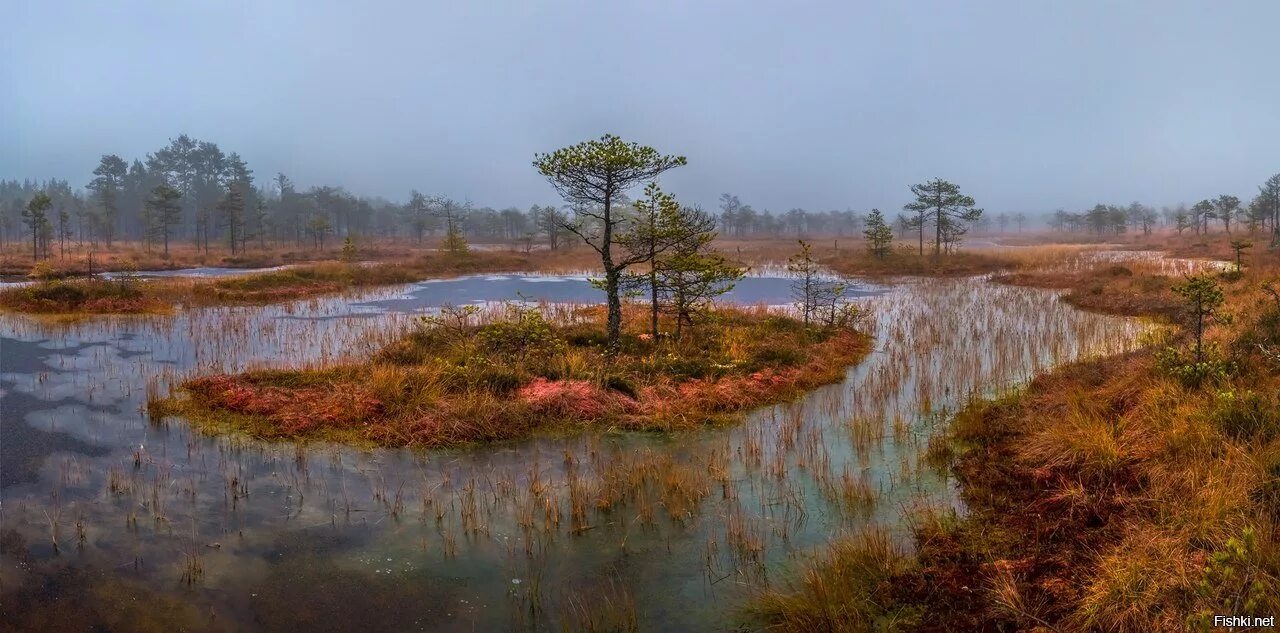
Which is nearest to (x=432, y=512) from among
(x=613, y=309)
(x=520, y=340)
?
(x=520, y=340)

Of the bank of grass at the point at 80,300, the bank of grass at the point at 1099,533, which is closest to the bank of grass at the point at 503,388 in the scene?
the bank of grass at the point at 1099,533

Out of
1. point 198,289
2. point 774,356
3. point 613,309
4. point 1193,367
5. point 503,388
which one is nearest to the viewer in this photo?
point 1193,367

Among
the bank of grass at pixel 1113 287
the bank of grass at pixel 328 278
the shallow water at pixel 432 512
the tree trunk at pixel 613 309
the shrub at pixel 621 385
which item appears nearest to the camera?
the shallow water at pixel 432 512

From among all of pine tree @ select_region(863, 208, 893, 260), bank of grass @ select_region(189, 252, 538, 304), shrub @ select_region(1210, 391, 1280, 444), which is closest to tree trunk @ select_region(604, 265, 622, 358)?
shrub @ select_region(1210, 391, 1280, 444)

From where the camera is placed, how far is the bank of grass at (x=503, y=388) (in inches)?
438

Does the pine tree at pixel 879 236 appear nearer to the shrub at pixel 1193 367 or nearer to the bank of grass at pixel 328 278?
the bank of grass at pixel 328 278

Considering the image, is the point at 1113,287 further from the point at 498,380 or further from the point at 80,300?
the point at 80,300

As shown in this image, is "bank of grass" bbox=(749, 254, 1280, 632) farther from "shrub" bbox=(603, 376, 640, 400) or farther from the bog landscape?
"shrub" bbox=(603, 376, 640, 400)

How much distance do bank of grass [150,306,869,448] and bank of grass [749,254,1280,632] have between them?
16.1ft

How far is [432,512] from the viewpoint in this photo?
800 centimetres

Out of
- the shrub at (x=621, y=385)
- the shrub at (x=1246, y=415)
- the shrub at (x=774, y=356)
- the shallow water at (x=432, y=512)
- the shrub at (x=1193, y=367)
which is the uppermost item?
the shrub at (x=1193, y=367)

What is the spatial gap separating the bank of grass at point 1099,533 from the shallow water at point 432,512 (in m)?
0.74

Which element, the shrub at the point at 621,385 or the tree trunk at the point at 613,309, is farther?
the tree trunk at the point at 613,309

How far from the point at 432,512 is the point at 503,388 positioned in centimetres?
497
